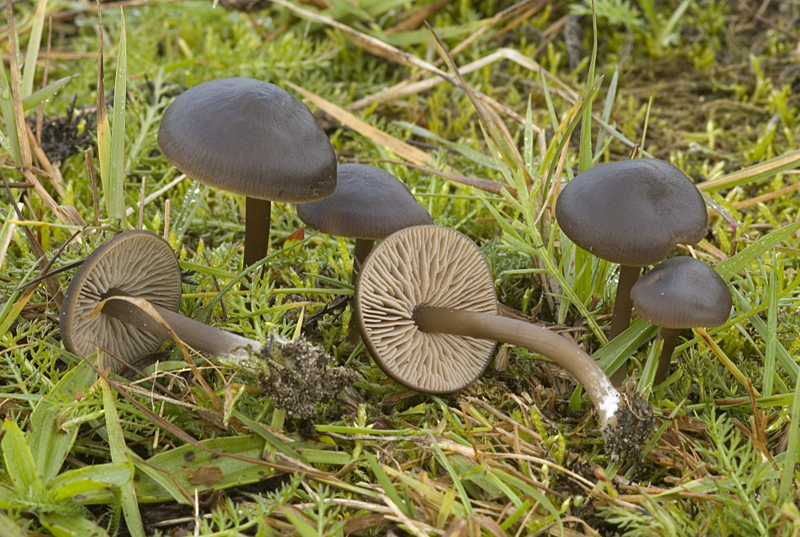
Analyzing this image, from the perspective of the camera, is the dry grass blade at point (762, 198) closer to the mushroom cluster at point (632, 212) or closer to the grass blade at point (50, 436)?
the mushroom cluster at point (632, 212)

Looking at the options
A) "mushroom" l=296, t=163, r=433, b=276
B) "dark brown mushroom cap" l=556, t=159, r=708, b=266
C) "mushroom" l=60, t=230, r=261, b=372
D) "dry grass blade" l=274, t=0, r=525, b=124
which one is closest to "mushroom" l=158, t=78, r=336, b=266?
"mushroom" l=296, t=163, r=433, b=276

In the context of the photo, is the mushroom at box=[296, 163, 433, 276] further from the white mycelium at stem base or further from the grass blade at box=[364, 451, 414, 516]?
the grass blade at box=[364, 451, 414, 516]

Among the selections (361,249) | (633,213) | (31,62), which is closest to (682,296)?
(633,213)

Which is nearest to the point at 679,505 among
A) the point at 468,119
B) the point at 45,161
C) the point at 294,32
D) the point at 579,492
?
the point at 579,492

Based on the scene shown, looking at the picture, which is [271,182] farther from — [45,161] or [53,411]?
[45,161]

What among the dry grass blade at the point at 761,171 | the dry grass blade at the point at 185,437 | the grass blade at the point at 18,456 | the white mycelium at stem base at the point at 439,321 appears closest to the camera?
the grass blade at the point at 18,456

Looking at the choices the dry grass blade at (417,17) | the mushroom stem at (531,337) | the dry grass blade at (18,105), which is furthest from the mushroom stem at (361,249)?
the dry grass blade at (417,17)
